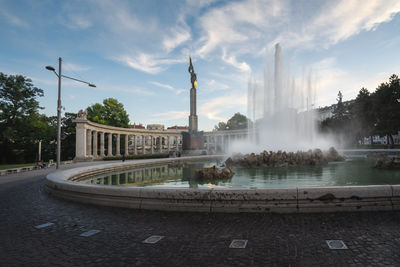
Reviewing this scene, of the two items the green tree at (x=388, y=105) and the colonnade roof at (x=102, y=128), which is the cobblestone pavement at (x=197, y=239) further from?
the green tree at (x=388, y=105)

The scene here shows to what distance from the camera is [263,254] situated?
3.62m

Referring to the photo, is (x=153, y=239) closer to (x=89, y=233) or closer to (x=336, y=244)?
(x=89, y=233)

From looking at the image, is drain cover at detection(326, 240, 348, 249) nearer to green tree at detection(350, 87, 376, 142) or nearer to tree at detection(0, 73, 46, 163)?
tree at detection(0, 73, 46, 163)

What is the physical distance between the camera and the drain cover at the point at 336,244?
3818 millimetres

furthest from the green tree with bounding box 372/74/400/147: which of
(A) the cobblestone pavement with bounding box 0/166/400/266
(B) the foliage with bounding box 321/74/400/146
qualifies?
(A) the cobblestone pavement with bounding box 0/166/400/266

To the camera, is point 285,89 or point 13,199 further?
point 285,89

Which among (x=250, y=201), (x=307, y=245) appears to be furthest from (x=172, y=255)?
(x=250, y=201)

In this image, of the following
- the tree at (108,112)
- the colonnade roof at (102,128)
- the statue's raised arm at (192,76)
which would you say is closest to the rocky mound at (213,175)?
the colonnade roof at (102,128)

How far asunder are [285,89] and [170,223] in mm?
27117

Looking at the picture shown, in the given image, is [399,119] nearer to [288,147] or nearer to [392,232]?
[288,147]

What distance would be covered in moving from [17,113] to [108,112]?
74.9 ft

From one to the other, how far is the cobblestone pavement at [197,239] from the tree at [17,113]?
1517 inches

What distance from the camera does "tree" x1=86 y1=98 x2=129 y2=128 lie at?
5675 centimetres

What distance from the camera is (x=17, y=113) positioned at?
3591 centimetres
